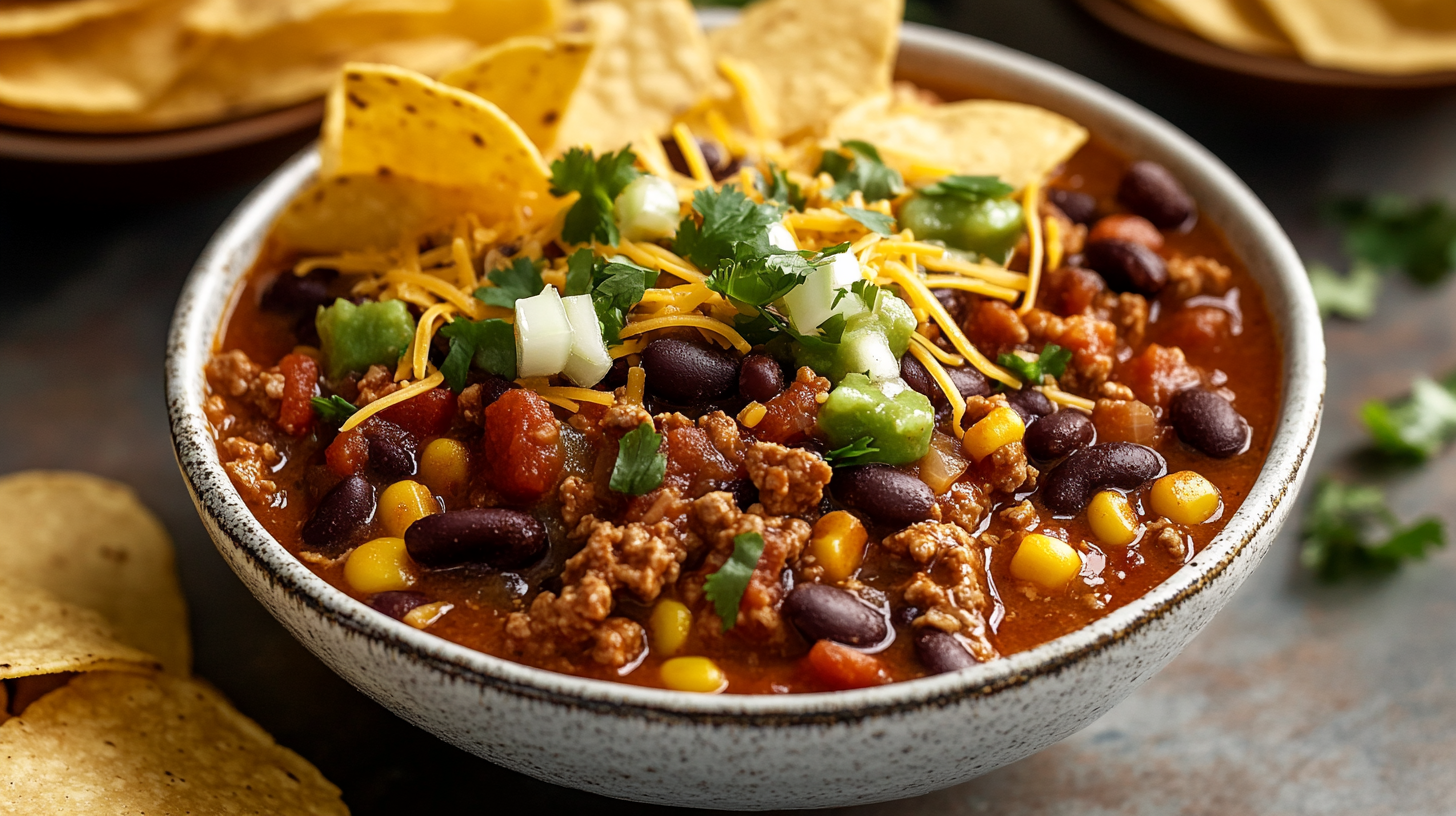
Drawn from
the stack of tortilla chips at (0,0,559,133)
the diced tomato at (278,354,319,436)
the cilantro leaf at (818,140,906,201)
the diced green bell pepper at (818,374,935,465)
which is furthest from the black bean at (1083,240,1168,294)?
the stack of tortilla chips at (0,0,559,133)

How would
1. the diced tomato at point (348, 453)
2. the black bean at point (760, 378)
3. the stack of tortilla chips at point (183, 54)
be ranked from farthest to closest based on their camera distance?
the stack of tortilla chips at point (183, 54)
the diced tomato at point (348, 453)
the black bean at point (760, 378)

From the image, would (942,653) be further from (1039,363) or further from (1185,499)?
(1039,363)

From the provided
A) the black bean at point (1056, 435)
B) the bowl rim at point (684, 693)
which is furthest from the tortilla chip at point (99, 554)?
the black bean at point (1056, 435)

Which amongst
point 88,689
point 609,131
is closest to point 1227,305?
point 609,131

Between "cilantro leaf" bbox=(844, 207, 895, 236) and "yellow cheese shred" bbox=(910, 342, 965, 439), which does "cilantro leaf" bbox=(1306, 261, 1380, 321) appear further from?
"yellow cheese shred" bbox=(910, 342, 965, 439)

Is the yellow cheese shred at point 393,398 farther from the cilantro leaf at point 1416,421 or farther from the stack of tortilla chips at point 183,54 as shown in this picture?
the cilantro leaf at point 1416,421

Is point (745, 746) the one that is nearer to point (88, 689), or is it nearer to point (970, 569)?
point (970, 569)
